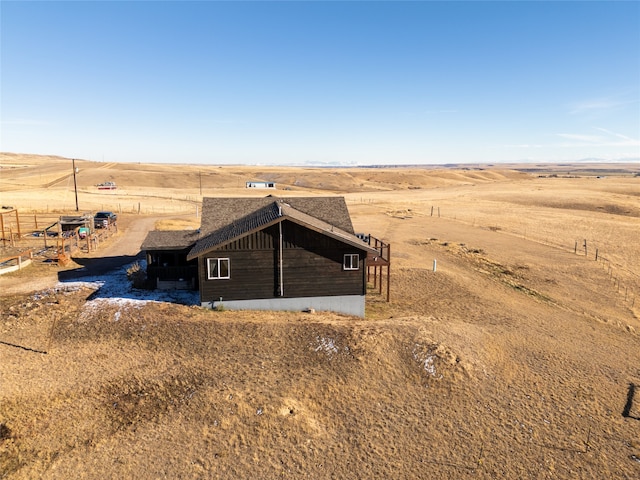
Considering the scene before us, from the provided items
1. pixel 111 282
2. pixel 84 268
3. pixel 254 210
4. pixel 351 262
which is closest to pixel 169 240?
pixel 111 282

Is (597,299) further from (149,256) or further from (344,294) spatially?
(149,256)

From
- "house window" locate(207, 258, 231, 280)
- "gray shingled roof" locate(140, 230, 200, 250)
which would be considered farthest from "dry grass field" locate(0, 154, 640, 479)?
"gray shingled roof" locate(140, 230, 200, 250)

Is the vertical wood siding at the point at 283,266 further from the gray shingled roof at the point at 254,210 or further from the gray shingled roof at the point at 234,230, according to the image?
the gray shingled roof at the point at 254,210

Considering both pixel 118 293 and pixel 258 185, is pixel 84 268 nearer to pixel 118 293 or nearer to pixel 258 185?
pixel 118 293

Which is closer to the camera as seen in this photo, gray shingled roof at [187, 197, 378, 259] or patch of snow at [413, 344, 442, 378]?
patch of snow at [413, 344, 442, 378]

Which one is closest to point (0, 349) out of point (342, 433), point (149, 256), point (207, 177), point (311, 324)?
point (149, 256)

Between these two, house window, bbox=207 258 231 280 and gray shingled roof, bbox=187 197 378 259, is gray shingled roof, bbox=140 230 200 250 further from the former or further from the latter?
house window, bbox=207 258 231 280
